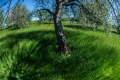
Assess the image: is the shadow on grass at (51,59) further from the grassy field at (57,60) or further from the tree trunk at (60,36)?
the tree trunk at (60,36)

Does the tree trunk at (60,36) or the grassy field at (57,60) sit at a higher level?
the tree trunk at (60,36)

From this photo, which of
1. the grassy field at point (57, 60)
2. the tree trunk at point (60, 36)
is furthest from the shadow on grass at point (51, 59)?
the tree trunk at point (60, 36)

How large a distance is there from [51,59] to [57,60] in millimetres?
289

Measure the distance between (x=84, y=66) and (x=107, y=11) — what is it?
2.68 m

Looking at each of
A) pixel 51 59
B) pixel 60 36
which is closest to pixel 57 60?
pixel 51 59

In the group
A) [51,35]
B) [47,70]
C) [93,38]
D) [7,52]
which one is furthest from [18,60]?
[93,38]

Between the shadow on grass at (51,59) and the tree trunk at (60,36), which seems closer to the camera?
the shadow on grass at (51,59)

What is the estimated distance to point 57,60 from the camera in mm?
10602

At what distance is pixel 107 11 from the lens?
11.0 metres

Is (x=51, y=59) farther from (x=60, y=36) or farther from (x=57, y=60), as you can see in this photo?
(x=60, y=36)

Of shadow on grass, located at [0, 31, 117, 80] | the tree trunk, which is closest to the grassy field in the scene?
shadow on grass, located at [0, 31, 117, 80]

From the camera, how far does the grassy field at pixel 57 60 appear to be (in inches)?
374

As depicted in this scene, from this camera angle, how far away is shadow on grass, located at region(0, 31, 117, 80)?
9586 mm

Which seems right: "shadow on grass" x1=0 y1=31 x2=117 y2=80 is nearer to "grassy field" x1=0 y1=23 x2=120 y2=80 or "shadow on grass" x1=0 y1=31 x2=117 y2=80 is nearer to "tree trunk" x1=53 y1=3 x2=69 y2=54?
"grassy field" x1=0 y1=23 x2=120 y2=80
